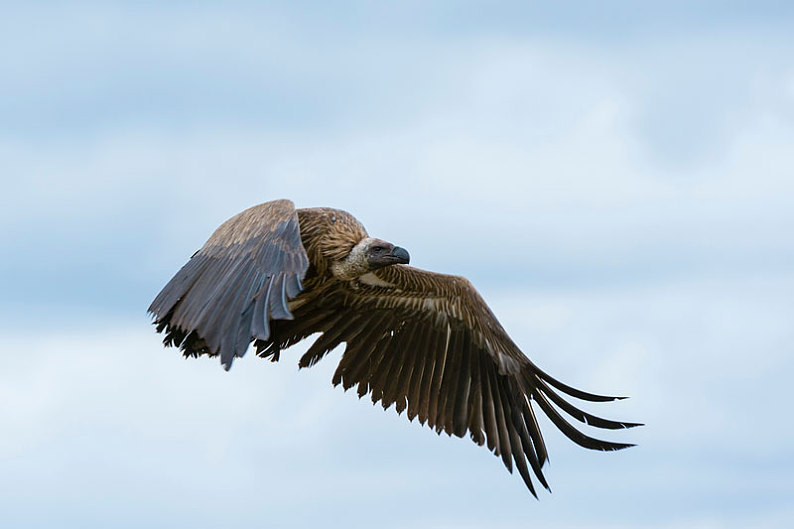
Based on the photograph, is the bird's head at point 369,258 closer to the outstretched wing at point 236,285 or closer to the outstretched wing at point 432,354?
the outstretched wing at point 432,354

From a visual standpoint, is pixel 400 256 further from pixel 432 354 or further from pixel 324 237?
pixel 432 354

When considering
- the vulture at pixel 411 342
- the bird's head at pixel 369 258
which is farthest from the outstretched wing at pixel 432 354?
the bird's head at pixel 369 258

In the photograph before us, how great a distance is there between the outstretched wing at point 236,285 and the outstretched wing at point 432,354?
5.53ft

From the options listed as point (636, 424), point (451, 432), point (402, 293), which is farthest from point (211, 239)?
point (636, 424)

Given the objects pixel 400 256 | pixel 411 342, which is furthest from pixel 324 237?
pixel 411 342

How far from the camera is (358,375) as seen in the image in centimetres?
1415

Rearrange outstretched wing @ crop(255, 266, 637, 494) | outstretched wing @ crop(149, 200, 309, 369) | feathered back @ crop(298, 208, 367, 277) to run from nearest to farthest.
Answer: outstretched wing @ crop(149, 200, 309, 369) < feathered back @ crop(298, 208, 367, 277) < outstretched wing @ crop(255, 266, 637, 494)

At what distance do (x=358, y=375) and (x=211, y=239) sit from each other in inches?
101

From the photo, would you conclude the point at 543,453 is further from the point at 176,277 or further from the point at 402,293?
the point at 176,277

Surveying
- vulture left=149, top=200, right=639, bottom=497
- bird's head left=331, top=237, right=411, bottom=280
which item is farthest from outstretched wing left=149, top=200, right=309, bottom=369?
bird's head left=331, top=237, right=411, bottom=280

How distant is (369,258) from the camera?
510 inches

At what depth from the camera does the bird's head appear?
13.0 m

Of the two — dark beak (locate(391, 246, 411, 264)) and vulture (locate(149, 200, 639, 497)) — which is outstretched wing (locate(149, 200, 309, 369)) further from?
dark beak (locate(391, 246, 411, 264))

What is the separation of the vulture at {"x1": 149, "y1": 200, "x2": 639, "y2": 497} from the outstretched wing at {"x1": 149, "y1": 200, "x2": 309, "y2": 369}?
2.9 inches
